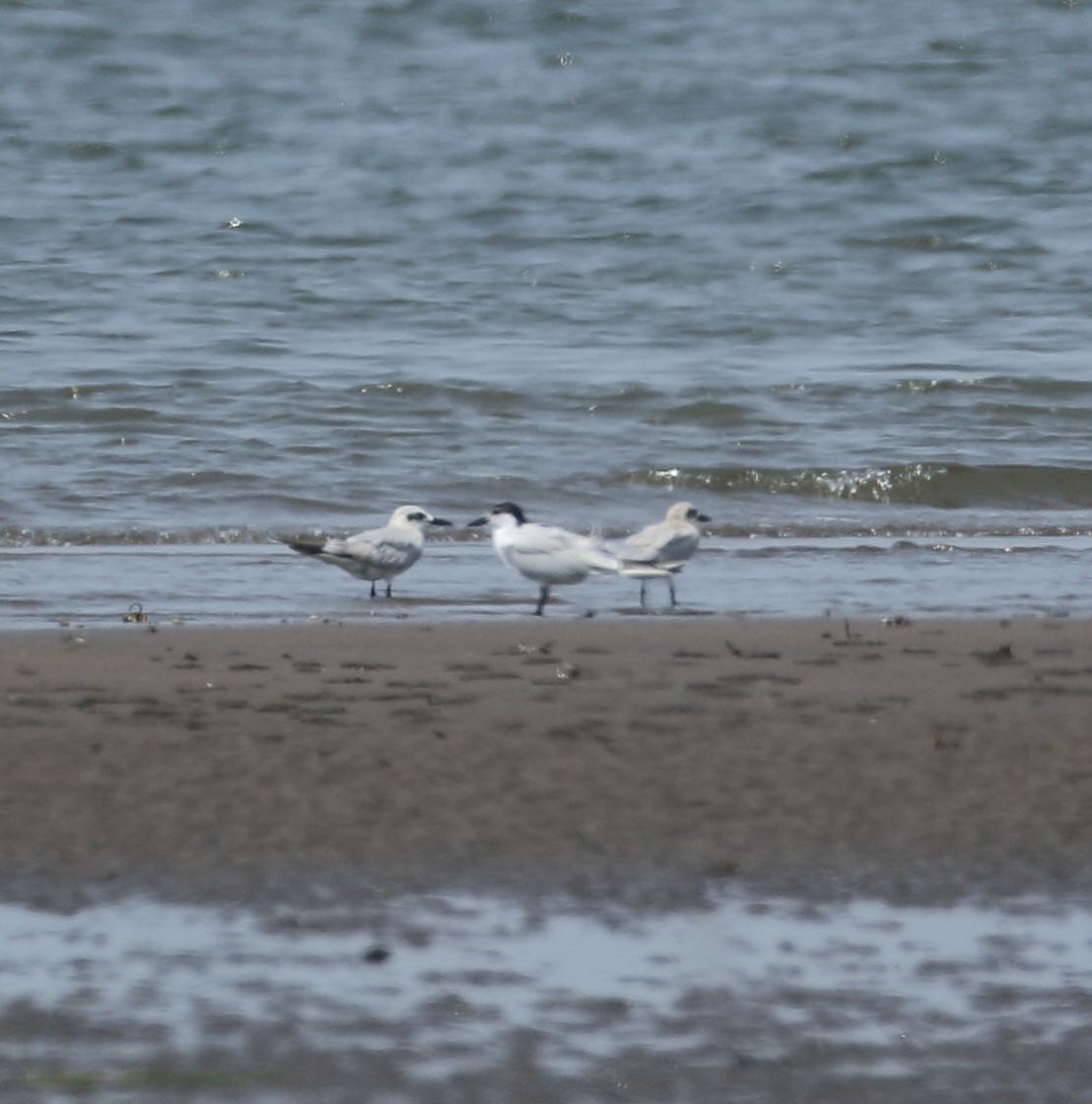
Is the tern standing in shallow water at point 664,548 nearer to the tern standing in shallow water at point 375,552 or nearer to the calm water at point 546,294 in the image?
the calm water at point 546,294

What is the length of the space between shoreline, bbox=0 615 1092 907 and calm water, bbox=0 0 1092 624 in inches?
52.8

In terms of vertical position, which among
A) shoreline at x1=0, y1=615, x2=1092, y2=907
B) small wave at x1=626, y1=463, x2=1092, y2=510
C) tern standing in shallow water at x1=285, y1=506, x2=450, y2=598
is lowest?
shoreline at x1=0, y1=615, x2=1092, y2=907

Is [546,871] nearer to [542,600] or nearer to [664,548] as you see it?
[542,600]

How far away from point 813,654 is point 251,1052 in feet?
11.3

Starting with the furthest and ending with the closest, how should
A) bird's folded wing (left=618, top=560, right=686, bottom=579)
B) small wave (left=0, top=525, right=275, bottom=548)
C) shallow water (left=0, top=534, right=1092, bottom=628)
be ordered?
small wave (left=0, top=525, right=275, bottom=548) → bird's folded wing (left=618, top=560, right=686, bottom=579) → shallow water (left=0, top=534, right=1092, bottom=628)

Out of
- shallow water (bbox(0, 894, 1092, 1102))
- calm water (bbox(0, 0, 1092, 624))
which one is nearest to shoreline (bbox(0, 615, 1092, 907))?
shallow water (bbox(0, 894, 1092, 1102))

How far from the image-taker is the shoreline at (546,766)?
14.2 ft

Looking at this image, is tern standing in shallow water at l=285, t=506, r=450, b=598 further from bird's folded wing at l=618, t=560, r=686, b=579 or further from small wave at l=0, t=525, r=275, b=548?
small wave at l=0, t=525, r=275, b=548

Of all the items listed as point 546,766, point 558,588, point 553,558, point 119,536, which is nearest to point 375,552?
point 553,558

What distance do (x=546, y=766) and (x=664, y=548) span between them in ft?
10.8

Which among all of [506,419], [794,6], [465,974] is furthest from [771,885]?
[794,6]

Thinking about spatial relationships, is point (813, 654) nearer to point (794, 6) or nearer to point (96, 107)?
point (96, 107)

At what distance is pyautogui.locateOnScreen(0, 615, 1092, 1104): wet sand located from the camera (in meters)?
3.34

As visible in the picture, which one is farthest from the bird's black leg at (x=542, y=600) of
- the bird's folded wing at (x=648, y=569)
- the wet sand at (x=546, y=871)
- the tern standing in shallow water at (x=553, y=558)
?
the wet sand at (x=546, y=871)
